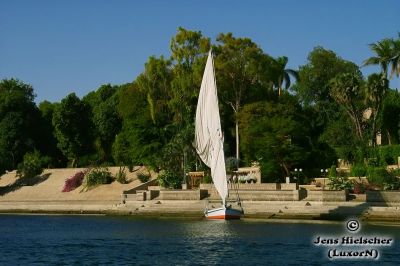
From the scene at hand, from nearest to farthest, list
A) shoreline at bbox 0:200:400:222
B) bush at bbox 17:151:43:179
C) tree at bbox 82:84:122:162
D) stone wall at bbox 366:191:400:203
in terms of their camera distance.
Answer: shoreline at bbox 0:200:400:222 → stone wall at bbox 366:191:400:203 → bush at bbox 17:151:43:179 → tree at bbox 82:84:122:162

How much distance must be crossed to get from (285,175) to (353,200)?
11.5 metres

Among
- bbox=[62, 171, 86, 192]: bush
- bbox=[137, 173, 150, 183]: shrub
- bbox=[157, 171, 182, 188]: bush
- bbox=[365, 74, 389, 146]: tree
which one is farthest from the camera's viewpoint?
bbox=[62, 171, 86, 192]: bush

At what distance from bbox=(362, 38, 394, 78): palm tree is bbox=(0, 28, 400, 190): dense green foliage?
0.10 meters

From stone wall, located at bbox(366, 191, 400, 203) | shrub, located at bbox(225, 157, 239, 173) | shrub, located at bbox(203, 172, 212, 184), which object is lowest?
stone wall, located at bbox(366, 191, 400, 203)

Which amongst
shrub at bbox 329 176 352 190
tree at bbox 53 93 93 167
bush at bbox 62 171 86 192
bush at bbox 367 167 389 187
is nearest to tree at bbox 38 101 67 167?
tree at bbox 53 93 93 167

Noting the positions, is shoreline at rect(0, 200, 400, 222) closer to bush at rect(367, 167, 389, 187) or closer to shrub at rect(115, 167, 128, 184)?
bush at rect(367, 167, 389, 187)

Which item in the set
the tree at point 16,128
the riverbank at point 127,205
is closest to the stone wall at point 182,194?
the riverbank at point 127,205

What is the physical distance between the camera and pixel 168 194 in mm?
59531

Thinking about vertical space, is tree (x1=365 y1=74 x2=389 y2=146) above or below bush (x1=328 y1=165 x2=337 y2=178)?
above

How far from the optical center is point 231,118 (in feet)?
241

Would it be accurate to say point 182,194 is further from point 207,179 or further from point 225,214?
point 225,214

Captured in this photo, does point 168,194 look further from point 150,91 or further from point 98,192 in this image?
point 150,91

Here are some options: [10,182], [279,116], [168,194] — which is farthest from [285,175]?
[10,182]

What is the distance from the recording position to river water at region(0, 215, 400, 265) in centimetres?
3167
